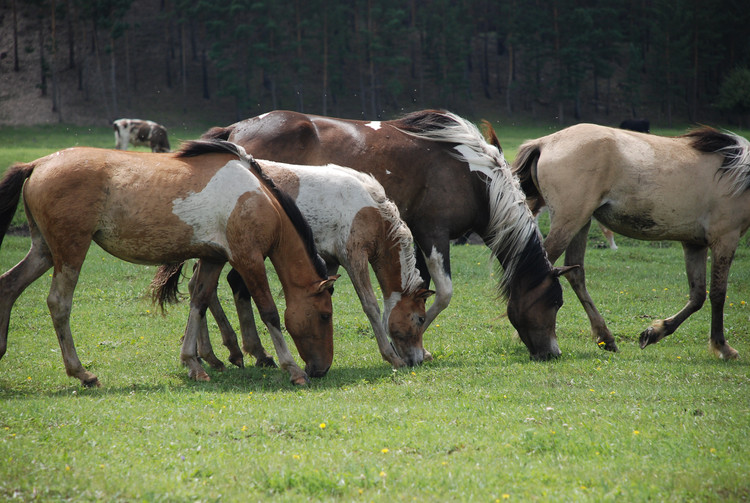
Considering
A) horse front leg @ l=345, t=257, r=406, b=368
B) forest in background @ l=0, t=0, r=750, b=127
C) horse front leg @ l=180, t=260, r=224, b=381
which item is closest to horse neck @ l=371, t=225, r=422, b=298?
horse front leg @ l=345, t=257, r=406, b=368

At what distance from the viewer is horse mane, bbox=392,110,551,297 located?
840cm

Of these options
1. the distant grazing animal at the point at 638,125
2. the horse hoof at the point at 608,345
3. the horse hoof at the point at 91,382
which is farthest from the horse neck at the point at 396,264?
the distant grazing animal at the point at 638,125

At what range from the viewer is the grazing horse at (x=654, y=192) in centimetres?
860

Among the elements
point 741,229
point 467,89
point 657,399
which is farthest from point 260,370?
point 467,89

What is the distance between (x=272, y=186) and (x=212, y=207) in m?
0.70

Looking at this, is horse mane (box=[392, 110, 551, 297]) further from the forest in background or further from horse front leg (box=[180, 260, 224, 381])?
the forest in background

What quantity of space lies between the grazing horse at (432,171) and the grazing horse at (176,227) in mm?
1533

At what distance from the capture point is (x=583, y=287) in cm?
920

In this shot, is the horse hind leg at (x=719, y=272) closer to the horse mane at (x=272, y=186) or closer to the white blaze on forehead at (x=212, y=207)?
the horse mane at (x=272, y=186)

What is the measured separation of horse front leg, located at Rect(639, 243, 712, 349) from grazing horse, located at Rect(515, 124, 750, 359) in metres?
0.01

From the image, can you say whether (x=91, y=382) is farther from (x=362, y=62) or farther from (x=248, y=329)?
(x=362, y=62)

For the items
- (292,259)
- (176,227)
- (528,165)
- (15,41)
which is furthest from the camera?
(15,41)

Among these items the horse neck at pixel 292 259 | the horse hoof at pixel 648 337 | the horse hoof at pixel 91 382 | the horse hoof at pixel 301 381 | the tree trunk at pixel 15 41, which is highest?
the tree trunk at pixel 15 41

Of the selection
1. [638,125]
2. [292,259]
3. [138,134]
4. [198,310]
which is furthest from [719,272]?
[638,125]
